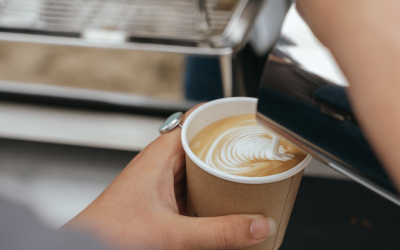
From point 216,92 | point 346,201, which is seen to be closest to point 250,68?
point 216,92

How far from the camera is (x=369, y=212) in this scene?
75cm

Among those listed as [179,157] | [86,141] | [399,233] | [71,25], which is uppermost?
[71,25]

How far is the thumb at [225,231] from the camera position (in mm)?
323

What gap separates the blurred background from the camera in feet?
1.78

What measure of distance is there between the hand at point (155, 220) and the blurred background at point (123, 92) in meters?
0.11

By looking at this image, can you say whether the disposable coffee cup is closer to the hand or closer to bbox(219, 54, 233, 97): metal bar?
the hand

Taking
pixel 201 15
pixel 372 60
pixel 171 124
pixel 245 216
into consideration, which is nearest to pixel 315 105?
pixel 372 60

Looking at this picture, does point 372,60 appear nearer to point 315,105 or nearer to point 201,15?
point 315,105

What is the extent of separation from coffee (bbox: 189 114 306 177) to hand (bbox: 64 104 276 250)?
54 mm

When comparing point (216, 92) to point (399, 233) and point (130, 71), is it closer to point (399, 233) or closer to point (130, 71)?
point (130, 71)

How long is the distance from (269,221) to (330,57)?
20 cm

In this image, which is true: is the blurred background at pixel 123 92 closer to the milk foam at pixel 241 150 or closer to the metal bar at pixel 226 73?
the metal bar at pixel 226 73

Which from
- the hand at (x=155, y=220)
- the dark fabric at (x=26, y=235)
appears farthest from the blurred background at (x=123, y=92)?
the dark fabric at (x=26, y=235)

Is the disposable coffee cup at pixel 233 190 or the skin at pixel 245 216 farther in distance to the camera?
the disposable coffee cup at pixel 233 190
